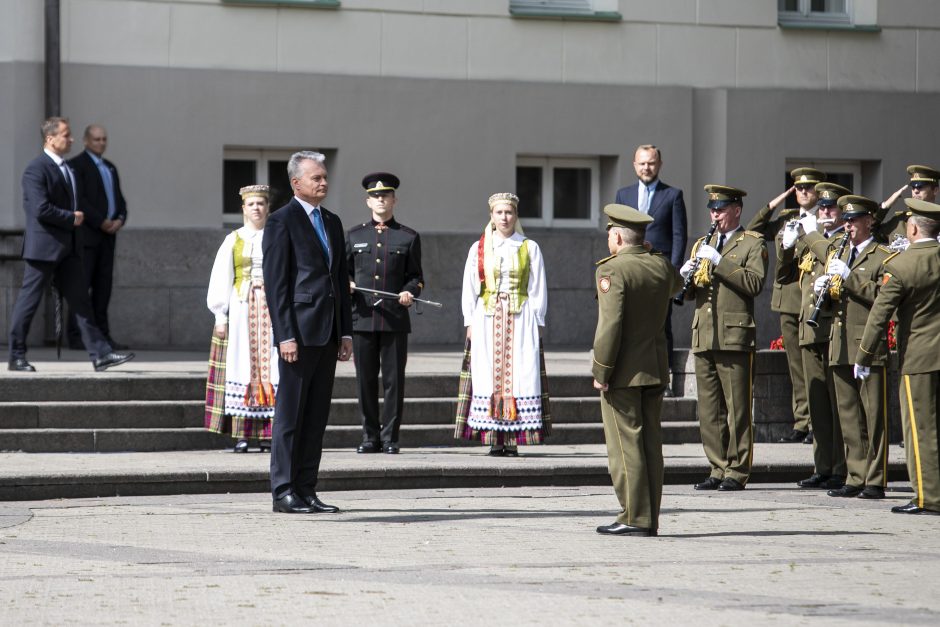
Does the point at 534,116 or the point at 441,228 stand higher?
the point at 534,116

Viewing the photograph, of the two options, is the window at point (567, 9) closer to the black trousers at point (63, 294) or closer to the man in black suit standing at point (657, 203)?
the man in black suit standing at point (657, 203)

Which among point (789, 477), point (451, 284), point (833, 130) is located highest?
point (833, 130)

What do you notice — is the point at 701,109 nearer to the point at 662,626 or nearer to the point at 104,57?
the point at 104,57

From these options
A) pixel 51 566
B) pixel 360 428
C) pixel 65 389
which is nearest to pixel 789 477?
pixel 360 428

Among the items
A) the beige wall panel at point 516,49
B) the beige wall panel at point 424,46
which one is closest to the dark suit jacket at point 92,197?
the beige wall panel at point 424,46

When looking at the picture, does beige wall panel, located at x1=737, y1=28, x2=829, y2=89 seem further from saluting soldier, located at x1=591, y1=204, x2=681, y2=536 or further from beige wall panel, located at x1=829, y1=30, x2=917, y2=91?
saluting soldier, located at x1=591, y1=204, x2=681, y2=536

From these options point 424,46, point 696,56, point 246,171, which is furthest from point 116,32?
point 696,56

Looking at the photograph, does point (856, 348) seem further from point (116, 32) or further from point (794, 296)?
point (116, 32)

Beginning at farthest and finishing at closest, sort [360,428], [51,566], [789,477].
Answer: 1. [360,428]
2. [789,477]
3. [51,566]

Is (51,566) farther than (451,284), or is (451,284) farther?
(451,284)

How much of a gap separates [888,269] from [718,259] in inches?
59.2

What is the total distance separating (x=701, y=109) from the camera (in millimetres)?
20234

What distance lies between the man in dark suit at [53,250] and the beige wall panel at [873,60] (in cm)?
980

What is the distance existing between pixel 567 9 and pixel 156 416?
839cm
